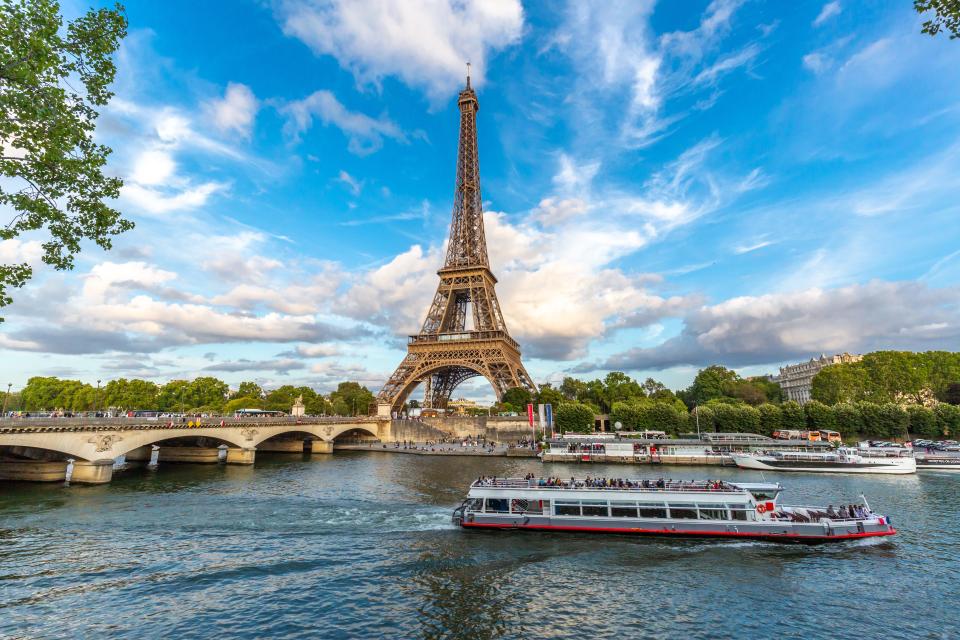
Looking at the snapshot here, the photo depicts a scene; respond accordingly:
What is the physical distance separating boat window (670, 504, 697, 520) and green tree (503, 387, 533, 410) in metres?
54.6

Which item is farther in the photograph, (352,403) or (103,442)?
(352,403)

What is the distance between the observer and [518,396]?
83.1 m

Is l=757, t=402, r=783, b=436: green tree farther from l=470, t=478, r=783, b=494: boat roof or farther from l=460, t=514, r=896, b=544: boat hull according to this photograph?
l=460, t=514, r=896, b=544: boat hull

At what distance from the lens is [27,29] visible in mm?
9656

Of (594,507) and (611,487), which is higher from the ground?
(611,487)

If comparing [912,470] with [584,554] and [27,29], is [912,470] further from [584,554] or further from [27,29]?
[27,29]

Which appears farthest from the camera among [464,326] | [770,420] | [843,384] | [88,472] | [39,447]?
[464,326]

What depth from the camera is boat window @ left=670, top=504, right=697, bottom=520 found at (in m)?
26.4

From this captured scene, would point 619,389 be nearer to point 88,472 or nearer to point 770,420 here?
point 770,420

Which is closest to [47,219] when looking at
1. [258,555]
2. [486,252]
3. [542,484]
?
[258,555]

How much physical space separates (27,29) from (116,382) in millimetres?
127261

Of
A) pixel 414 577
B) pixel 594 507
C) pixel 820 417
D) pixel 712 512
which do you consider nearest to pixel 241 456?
pixel 414 577

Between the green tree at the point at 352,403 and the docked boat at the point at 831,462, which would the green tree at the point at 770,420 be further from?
the green tree at the point at 352,403

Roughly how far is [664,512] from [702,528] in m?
2.03
